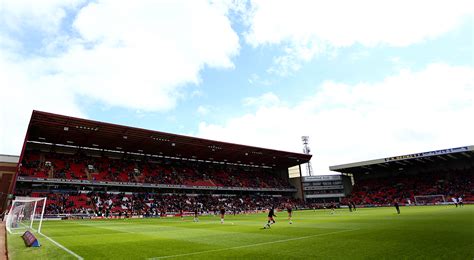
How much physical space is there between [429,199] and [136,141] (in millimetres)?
59162

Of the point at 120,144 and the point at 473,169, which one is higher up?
the point at 120,144

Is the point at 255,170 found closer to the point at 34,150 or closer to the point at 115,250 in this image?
the point at 34,150

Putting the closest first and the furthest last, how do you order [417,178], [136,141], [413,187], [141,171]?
[136,141] < [141,171] < [413,187] < [417,178]

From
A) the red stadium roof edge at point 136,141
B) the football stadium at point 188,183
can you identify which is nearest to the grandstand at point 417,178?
the football stadium at point 188,183

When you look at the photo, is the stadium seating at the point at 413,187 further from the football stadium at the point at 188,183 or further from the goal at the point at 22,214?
the goal at the point at 22,214

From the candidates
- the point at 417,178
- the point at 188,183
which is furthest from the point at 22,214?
the point at 417,178

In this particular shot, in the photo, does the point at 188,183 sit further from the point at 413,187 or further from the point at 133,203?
the point at 413,187

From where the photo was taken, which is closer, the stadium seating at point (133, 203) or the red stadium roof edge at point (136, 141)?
the red stadium roof edge at point (136, 141)

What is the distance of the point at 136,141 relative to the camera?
51.1 m

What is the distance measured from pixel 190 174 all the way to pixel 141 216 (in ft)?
62.4

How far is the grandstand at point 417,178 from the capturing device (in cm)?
5513

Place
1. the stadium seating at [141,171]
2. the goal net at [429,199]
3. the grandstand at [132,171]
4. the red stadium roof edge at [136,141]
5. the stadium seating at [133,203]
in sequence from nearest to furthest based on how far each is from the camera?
the red stadium roof edge at [136,141] → the stadium seating at [133,203] → the grandstand at [132,171] → the stadium seating at [141,171] → the goal net at [429,199]

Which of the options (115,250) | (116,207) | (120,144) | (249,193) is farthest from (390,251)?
(249,193)

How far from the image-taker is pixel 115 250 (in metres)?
11.0
